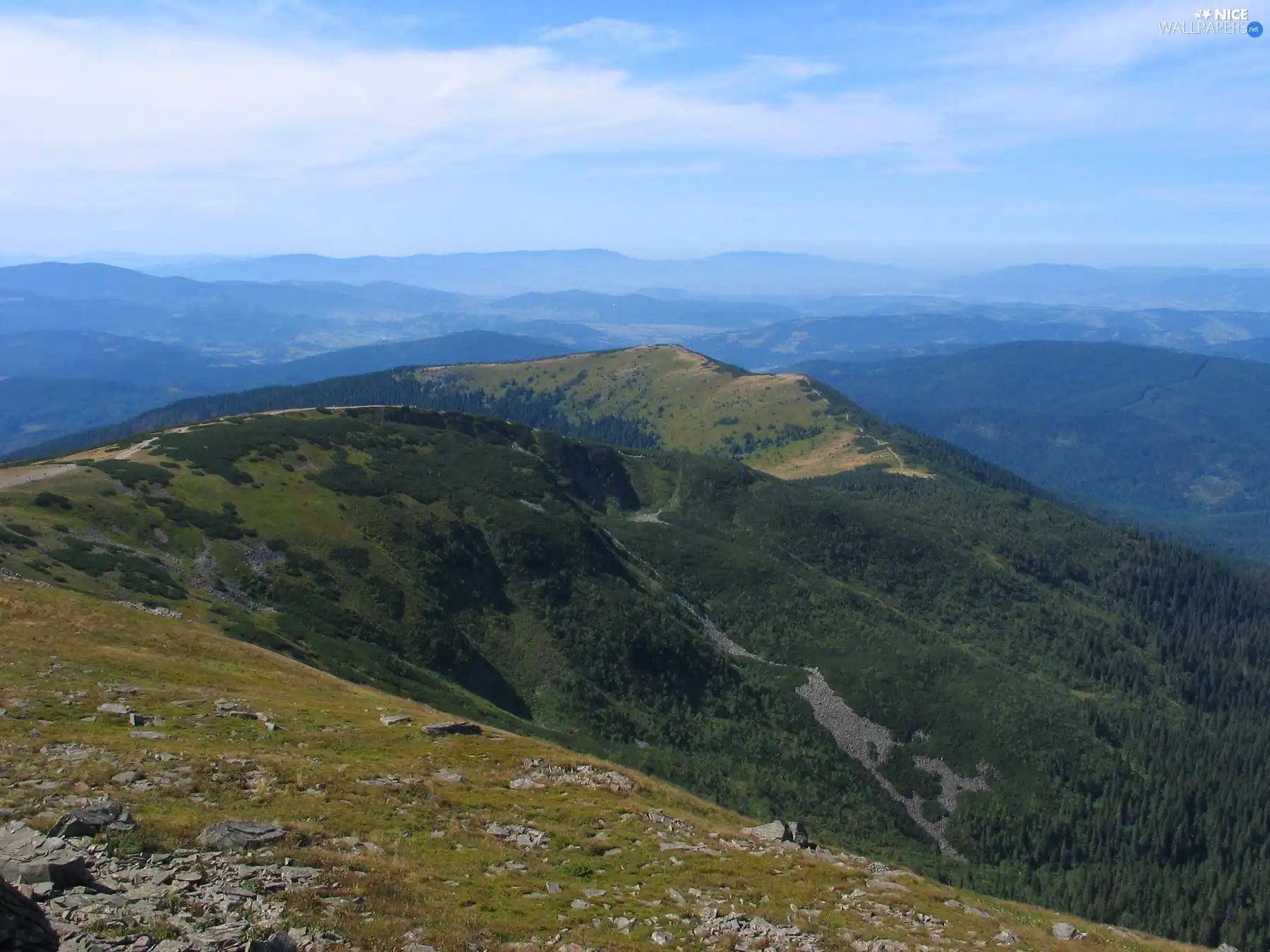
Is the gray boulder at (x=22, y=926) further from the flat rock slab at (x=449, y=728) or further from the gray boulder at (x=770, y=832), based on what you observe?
the flat rock slab at (x=449, y=728)

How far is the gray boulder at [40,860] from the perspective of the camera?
18.1 meters

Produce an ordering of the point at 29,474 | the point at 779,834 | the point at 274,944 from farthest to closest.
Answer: the point at 29,474 < the point at 779,834 < the point at 274,944

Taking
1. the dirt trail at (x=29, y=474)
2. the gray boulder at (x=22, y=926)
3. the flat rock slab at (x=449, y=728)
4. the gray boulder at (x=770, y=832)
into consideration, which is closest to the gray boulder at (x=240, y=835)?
the gray boulder at (x=22, y=926)

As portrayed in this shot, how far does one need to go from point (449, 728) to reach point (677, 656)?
290 feet

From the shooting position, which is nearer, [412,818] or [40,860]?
[40,860]

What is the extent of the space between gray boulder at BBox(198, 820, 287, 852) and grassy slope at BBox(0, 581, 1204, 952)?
575 millimetres

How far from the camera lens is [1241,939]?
10162cm

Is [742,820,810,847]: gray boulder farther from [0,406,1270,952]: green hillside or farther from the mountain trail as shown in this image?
the mountain trail

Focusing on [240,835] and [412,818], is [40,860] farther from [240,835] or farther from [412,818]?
[412,818]

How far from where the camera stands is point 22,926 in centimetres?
1438

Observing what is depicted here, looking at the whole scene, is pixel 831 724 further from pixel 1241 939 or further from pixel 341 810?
pixel 341 810

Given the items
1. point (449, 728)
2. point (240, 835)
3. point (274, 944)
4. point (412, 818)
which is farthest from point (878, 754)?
point (274, 944)

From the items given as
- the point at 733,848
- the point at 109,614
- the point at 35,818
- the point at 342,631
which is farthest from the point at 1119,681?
the point at 35,818

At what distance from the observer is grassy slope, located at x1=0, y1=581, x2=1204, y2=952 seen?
23.4 meters
